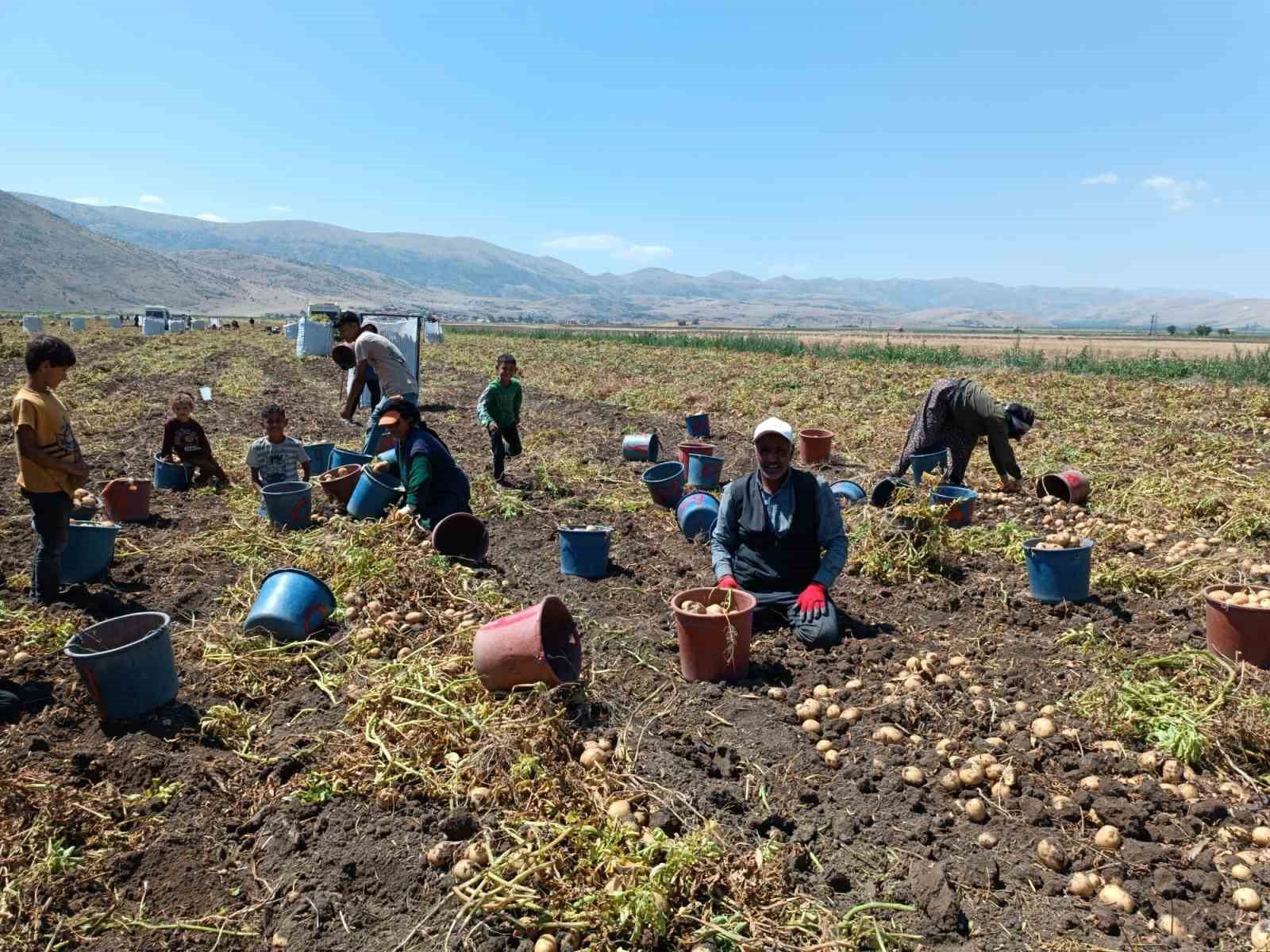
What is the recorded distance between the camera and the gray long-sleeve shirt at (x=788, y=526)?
4949 millimetres

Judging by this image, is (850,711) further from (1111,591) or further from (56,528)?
(56,528)

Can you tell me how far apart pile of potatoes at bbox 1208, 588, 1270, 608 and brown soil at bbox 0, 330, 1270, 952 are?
0.41m

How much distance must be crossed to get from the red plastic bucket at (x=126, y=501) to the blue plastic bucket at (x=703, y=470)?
531 cm

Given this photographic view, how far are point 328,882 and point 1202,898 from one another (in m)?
3.18

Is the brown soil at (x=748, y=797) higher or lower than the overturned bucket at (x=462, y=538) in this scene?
lower

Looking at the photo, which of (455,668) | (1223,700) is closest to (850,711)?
(1223,700)

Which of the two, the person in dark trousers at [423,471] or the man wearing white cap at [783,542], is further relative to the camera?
the person in dark trousers at [423,471]

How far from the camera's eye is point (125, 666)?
384cm

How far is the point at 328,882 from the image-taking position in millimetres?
2984

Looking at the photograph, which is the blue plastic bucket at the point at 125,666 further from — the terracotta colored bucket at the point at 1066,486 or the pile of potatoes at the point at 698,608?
the terracotta colored bucket at the point at 1066,486

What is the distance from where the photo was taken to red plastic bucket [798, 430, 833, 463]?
33.2 feet

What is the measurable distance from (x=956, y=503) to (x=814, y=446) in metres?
3.29

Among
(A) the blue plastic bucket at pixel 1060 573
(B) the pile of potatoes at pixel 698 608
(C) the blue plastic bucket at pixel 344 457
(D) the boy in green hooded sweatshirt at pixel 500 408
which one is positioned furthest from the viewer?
(D) the boy in green hooded sweatshirt at pixel 500 408

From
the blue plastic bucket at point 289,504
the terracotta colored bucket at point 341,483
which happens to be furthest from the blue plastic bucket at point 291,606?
the terracotta colored bucket at point 341,483
